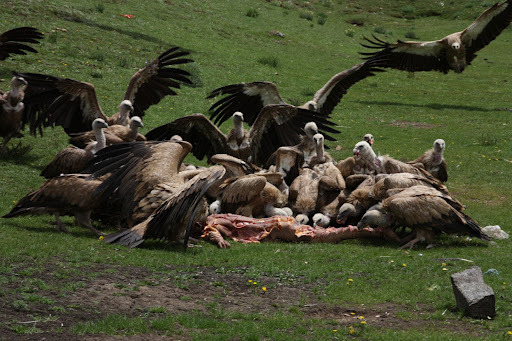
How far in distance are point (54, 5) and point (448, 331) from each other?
2213 cm

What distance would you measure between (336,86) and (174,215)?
25.1 feet

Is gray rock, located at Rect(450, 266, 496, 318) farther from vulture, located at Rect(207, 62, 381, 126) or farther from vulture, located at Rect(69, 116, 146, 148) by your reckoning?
vulture, located at Rect(207, 62, 381, 126)

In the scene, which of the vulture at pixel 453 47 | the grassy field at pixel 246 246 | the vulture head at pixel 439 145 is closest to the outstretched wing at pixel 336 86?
the grassy field at pixel 246 246

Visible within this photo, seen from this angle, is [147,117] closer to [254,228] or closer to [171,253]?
[254,228]

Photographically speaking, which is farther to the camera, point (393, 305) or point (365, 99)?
point (365, 99)

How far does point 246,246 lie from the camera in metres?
9.79

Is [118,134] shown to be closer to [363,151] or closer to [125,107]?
[125,107]

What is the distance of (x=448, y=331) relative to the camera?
6750 mm

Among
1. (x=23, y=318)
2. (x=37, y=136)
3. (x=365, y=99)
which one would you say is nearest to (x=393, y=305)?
(x=23, y=318)

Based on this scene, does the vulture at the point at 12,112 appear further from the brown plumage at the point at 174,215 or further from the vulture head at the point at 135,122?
the brown plumage at the point at 174,215

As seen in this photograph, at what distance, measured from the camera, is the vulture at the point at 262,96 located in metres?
15.0

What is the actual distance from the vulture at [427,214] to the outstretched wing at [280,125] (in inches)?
156

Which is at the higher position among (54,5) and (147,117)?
(54,5)

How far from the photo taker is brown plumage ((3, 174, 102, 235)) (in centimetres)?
937
